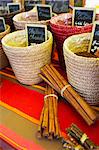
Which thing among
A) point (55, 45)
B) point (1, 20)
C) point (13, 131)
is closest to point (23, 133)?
point (13, 131)

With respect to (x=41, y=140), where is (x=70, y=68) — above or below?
above

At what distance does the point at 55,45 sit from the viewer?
1.16m

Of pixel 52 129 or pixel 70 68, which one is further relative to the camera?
pixel 70 68

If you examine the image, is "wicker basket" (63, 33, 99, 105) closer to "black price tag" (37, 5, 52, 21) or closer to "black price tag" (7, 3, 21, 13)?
"black price tag" (37, 5, 52, 21)

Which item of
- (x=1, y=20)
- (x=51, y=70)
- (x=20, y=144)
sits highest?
(x=1, y=20)

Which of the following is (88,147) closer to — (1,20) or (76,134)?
(76,134)

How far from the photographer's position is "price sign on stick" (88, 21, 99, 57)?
35.6 inches

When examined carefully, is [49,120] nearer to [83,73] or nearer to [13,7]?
[83,73]

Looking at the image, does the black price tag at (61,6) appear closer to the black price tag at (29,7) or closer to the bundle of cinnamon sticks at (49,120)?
Result: the black price tag at (29,7)

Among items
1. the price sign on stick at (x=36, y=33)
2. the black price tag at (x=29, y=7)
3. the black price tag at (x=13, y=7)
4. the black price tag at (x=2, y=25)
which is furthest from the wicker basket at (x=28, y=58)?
the black price tag at (x=29, y=7)

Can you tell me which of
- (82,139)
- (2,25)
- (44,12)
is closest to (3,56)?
(2,25)

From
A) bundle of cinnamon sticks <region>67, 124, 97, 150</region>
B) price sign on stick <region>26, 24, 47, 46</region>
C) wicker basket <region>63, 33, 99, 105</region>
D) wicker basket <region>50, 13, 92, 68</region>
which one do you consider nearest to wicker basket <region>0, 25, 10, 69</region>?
price sign on stick <region>26, 24, 47, 46</region>

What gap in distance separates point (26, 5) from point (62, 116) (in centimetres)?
91

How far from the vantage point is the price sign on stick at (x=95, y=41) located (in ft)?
2.97
